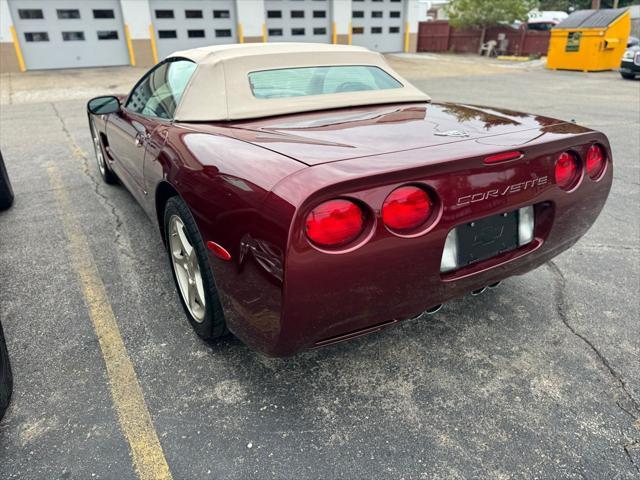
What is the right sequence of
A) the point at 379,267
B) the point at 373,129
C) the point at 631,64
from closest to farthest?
1. the point at 379,267
2. the point at 373,129
3. the point at 631,64

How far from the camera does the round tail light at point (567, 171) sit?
2191 mm

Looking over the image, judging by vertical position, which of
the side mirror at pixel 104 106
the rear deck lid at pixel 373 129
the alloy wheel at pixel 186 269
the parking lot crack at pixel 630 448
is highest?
the rear deck lid at pixel 373 129

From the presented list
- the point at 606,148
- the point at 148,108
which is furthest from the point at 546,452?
the point at 148,108

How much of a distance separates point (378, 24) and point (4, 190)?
23.6 meters

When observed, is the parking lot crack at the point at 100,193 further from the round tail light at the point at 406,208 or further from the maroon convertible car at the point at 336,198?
the round tail light at the point at 406,208

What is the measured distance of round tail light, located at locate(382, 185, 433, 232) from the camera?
1.72 metres

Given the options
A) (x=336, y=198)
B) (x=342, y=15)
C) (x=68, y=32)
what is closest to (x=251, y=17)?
(x=342, y=15)

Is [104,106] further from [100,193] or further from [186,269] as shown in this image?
[186,269]

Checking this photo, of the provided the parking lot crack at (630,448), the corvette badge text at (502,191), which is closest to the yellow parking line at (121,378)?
the corvette badge text at (502,191)

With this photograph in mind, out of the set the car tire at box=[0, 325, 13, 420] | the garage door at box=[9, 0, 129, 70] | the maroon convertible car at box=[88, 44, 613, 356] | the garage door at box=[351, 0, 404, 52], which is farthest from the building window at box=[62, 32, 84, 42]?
the car tire at box=[0, 325, 13, 420]

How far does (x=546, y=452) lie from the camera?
1835 millimetres

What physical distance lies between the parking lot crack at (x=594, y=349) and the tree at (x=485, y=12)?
27551 mm

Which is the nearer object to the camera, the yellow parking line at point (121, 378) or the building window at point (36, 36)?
the yellow parking line at point (121, 378)

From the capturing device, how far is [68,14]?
707 inches
